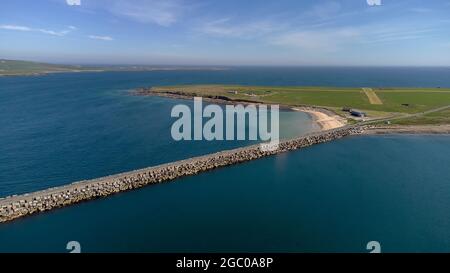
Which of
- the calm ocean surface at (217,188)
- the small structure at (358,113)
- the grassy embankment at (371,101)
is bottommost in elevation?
the calm ocean surface at (217,188)

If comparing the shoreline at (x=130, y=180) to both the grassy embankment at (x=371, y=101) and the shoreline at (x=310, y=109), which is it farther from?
the grassy embankment at (x=371, y=101)

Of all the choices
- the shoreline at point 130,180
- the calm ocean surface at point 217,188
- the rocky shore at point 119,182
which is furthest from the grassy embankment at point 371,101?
the rocky shore at point 119,182

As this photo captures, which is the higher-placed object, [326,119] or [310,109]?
[310,109]

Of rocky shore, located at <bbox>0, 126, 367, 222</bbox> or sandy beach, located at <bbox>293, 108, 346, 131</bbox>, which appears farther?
sandy beach, located at <bbox>293, 108, 346, 131</bbox>

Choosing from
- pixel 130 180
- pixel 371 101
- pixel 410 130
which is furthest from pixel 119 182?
pixel 371 101

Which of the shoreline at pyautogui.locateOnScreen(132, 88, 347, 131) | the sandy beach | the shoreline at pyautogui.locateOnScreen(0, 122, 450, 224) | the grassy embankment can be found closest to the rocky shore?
the shoreline at pyautogui.locateOnScreen(0, 122, 450, 224)

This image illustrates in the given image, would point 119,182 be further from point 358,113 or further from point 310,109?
point 310,109

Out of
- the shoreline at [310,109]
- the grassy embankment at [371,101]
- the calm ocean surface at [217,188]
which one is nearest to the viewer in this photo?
the calm ocean surface at [217,188]

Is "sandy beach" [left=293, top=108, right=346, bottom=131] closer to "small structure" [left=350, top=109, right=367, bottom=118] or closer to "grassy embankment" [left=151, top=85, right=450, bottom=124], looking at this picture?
"small structure" [left=350, top=109, right=367, bottom=118]
